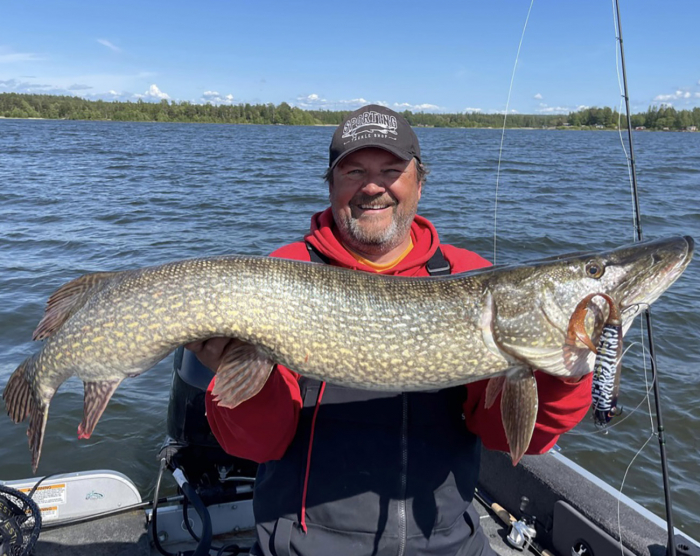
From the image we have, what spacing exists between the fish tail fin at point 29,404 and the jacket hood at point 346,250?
1284 millimetres

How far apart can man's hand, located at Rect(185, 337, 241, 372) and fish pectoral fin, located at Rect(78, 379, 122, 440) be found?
0.35 m

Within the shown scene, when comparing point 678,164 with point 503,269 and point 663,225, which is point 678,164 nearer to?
point 663,225

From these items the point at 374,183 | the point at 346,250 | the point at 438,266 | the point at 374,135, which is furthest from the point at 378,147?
the point at 438,266

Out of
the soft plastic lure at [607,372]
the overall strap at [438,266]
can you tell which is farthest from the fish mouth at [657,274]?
the overall strap at [438,266]

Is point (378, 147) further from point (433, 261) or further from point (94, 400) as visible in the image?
point (94, 400)

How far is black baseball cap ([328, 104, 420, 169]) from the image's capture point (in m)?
2.45

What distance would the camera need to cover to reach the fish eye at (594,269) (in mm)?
1950

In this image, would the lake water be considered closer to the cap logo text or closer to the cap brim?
the cap brim

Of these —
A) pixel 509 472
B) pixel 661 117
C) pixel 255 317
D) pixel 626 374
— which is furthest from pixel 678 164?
pixel 661 117

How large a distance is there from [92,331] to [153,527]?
57.6 inches

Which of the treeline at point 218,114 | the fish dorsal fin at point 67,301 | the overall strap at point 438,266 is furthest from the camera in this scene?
the treeline at point 218,114

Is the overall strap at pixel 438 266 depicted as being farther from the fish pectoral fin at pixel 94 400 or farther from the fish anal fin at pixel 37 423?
the fish anal fin at pixel 37 423

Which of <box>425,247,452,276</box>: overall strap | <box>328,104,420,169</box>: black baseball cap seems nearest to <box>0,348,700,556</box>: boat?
<box>425,247,452,276</box>: overall strap

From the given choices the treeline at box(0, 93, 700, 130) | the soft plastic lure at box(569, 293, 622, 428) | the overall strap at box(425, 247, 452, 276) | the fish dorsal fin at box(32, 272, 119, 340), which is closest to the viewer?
the soft plastic lure at box(569, 293, 622, 428)
